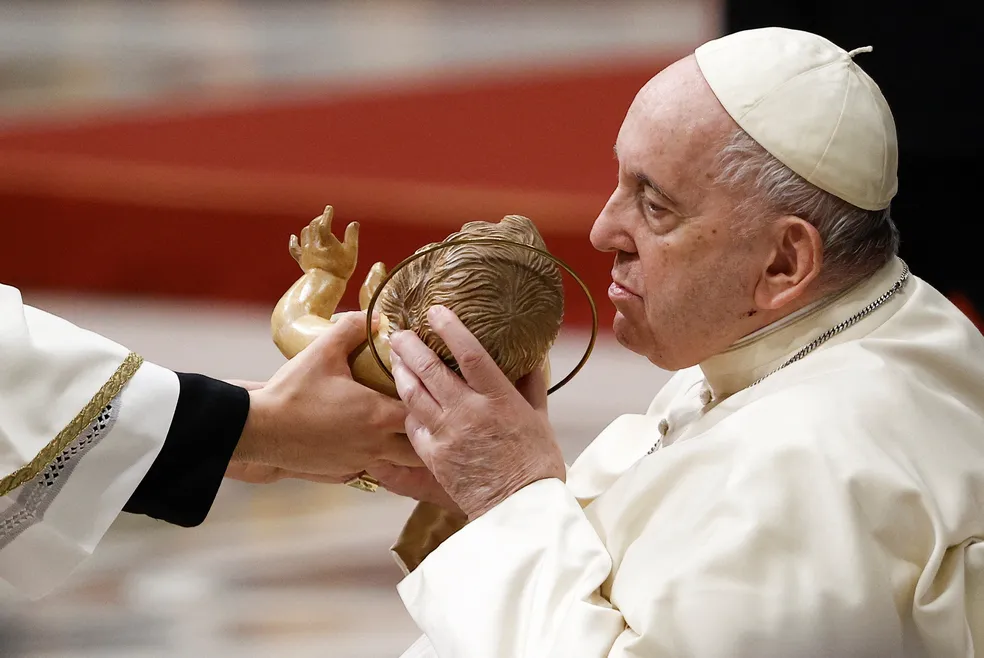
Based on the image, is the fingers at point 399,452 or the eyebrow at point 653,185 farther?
the fingers at point 399,452

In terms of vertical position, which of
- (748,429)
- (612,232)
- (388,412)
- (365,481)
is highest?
(612,232)

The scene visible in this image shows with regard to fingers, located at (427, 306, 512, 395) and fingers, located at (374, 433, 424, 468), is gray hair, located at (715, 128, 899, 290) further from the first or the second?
fingers, located at (374, 433, 424, 468)

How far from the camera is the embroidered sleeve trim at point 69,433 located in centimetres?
221

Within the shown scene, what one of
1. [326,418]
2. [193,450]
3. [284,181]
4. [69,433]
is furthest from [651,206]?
[284,181]

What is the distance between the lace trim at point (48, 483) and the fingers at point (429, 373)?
0.58 metres

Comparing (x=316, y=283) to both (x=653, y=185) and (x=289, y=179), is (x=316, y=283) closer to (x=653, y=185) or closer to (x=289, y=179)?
(x=653, y=185)

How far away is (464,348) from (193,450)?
0.66 m

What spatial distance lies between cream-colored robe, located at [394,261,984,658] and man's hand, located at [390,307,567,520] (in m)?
0.06

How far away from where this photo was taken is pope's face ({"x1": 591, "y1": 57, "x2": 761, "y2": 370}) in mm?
2117

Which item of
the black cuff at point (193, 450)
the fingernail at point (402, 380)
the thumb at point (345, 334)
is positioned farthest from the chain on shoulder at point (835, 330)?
the black cuff at point (193, 450)

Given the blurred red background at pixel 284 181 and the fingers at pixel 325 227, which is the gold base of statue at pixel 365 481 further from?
the blurred red background at pixel 284 181

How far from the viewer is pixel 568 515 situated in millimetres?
2053

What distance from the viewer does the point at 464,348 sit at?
6.72ft

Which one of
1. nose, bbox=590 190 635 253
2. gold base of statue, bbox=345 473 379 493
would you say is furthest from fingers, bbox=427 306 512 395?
gold base of statue, bbox=345 473 379 493
